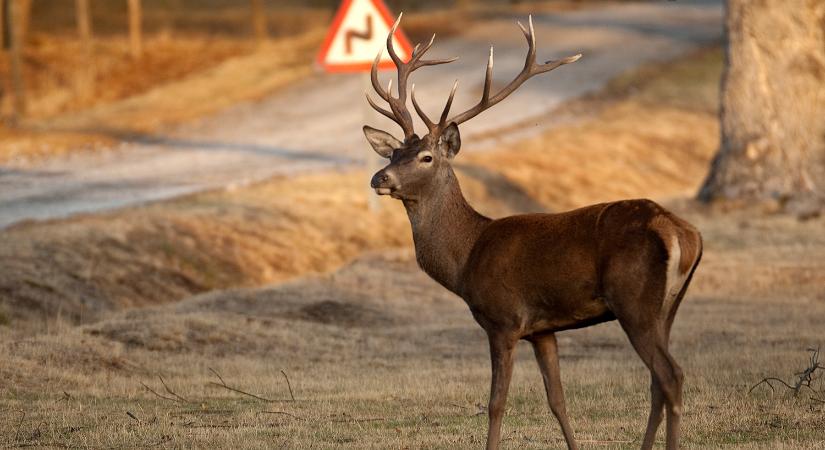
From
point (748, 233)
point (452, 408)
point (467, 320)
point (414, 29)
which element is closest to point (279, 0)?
point (414, 29)

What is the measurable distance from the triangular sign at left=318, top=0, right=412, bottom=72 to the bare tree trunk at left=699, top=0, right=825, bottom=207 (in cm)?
658

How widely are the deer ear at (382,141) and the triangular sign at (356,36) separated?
8.37 metres

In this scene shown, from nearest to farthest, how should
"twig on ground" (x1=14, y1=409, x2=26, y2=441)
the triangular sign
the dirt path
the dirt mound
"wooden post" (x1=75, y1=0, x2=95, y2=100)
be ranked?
"twig on ground" (x1=14, y1=409, x2=26, y2=441), the dirt mound, the triangular sign, the dirt path, "wooden post" (x1=75, y1=0, x2=95, y2=100)

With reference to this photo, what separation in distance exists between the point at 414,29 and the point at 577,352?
26.3 metres

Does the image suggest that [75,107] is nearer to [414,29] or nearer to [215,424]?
[414,29]

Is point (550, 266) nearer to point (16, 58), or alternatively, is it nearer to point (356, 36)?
point (356, 36)

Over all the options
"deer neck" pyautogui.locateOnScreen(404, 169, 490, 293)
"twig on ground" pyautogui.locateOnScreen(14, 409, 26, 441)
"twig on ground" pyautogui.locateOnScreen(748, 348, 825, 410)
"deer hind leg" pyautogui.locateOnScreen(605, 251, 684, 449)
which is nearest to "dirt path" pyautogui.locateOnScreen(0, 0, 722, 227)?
"twig on ground" pyautogui.locateOnScreen(14, 409, 26, 441)

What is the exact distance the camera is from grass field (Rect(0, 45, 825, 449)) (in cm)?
1057

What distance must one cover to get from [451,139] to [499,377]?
193 cm

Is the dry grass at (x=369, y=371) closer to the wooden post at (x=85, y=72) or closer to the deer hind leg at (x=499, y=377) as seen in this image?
the deer hind leg at (x=499, y=377)

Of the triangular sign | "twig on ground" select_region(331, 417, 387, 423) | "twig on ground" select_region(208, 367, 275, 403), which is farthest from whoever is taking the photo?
the triangular sign

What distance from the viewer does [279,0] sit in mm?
72312

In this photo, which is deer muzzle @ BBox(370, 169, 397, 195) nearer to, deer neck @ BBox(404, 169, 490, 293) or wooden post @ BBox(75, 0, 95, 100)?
deer neck @ BBox(404, 169, 490, 293)

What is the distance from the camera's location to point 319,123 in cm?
2947
